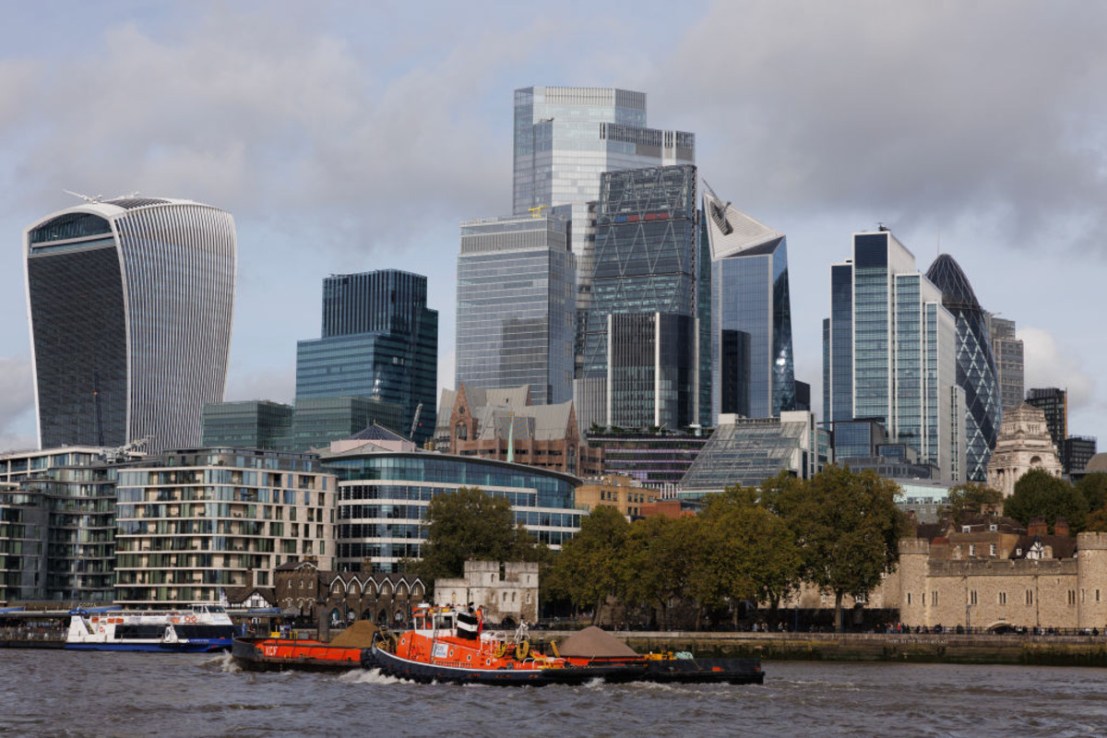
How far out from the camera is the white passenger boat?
15400cm

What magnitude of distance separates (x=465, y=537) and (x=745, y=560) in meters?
A: 38.4

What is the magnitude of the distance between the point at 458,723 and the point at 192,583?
363 ft

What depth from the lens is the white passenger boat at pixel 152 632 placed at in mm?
154000

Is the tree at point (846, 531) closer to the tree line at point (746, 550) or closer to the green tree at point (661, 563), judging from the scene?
the tree line at point (746, 550)

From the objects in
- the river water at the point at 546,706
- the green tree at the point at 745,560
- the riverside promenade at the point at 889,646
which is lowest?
the river water at the point at 546,706

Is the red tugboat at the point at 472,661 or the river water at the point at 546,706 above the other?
the red tugboat at the point at 472,661

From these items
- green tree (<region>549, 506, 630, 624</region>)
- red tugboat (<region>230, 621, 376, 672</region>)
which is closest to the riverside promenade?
green tree (<region>549, 506, 630, 624</region>)

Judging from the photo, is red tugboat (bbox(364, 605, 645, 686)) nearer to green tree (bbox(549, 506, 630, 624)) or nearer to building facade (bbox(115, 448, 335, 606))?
green tree (bbox(549, 506, 630, 624))

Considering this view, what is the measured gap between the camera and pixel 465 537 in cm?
19212

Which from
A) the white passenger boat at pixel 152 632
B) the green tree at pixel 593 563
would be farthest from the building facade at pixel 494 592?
the white passenger boat at pixel 152 632

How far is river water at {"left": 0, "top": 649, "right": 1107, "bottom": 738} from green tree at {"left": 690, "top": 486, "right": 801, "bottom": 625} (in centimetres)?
3916

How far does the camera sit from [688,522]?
17412cm

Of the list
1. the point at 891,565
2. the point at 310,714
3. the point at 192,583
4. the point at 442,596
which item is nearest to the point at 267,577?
the point at 192,583

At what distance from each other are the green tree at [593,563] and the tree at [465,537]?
24.5 ft
